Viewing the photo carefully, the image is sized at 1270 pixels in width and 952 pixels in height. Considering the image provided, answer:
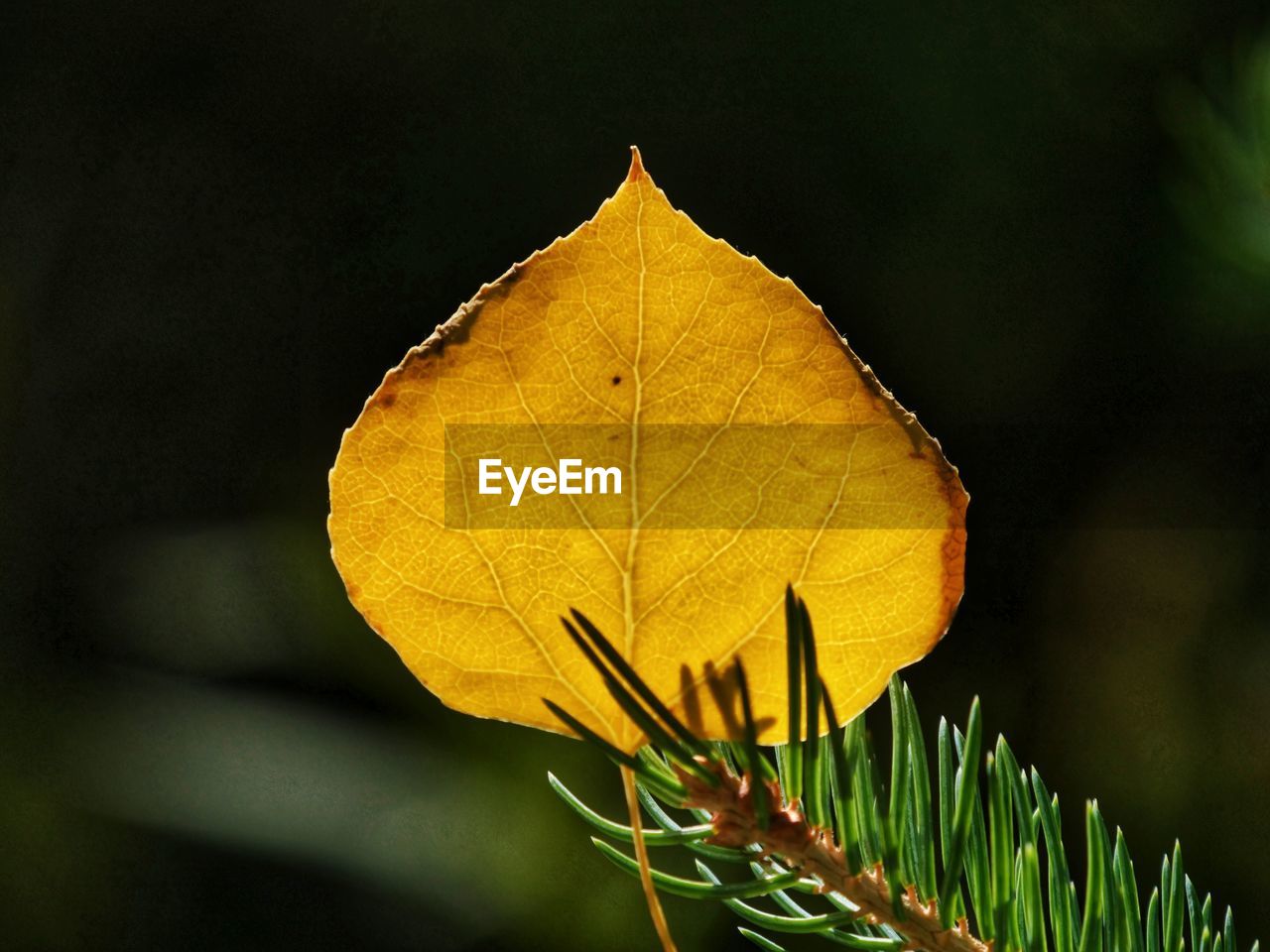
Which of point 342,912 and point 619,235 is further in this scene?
point 342,912

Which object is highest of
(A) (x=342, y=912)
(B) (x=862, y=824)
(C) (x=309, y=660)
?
(B) (x=862, y=824)

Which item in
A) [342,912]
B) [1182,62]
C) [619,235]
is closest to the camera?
[619,235]

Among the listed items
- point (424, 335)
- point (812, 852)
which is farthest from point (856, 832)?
point (424, 335)

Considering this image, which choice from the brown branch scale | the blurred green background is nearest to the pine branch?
the brown branch scale

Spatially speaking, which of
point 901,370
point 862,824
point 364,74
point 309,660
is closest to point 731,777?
point 862,824

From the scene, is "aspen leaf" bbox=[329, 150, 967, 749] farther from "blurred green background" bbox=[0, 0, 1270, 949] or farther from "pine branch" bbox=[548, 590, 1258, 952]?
"blurred green background" bbox=[0, 0, 1270, 949]

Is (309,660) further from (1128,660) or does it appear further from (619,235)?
(619,235)

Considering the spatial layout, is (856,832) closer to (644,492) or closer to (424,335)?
(644,492)
